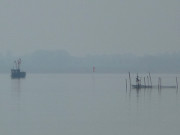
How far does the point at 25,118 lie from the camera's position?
2572 cm

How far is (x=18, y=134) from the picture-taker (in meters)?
20.8

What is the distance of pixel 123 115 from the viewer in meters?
27.4

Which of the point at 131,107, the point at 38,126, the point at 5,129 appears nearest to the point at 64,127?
the point at 38,126

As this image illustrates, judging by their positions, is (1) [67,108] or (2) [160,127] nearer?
(2) [160,127]

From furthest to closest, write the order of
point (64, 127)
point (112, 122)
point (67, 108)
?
point (67, 108), point (112, 122), point (64, 127)

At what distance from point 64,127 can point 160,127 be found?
466 cm

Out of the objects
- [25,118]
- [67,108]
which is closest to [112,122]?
[25,118]

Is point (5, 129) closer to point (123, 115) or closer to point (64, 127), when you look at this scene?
point (64, 127)

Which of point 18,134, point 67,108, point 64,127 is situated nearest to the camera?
point 18,134

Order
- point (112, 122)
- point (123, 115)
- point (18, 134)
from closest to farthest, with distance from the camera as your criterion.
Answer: point (18, 134) < point (112, 122) < point (123, 115)

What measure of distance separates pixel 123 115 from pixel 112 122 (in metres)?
3.26

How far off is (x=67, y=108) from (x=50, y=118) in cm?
577

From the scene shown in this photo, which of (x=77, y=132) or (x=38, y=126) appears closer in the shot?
(x=77, y=132)

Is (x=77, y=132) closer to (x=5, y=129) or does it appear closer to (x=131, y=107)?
(x=5, y=129)
